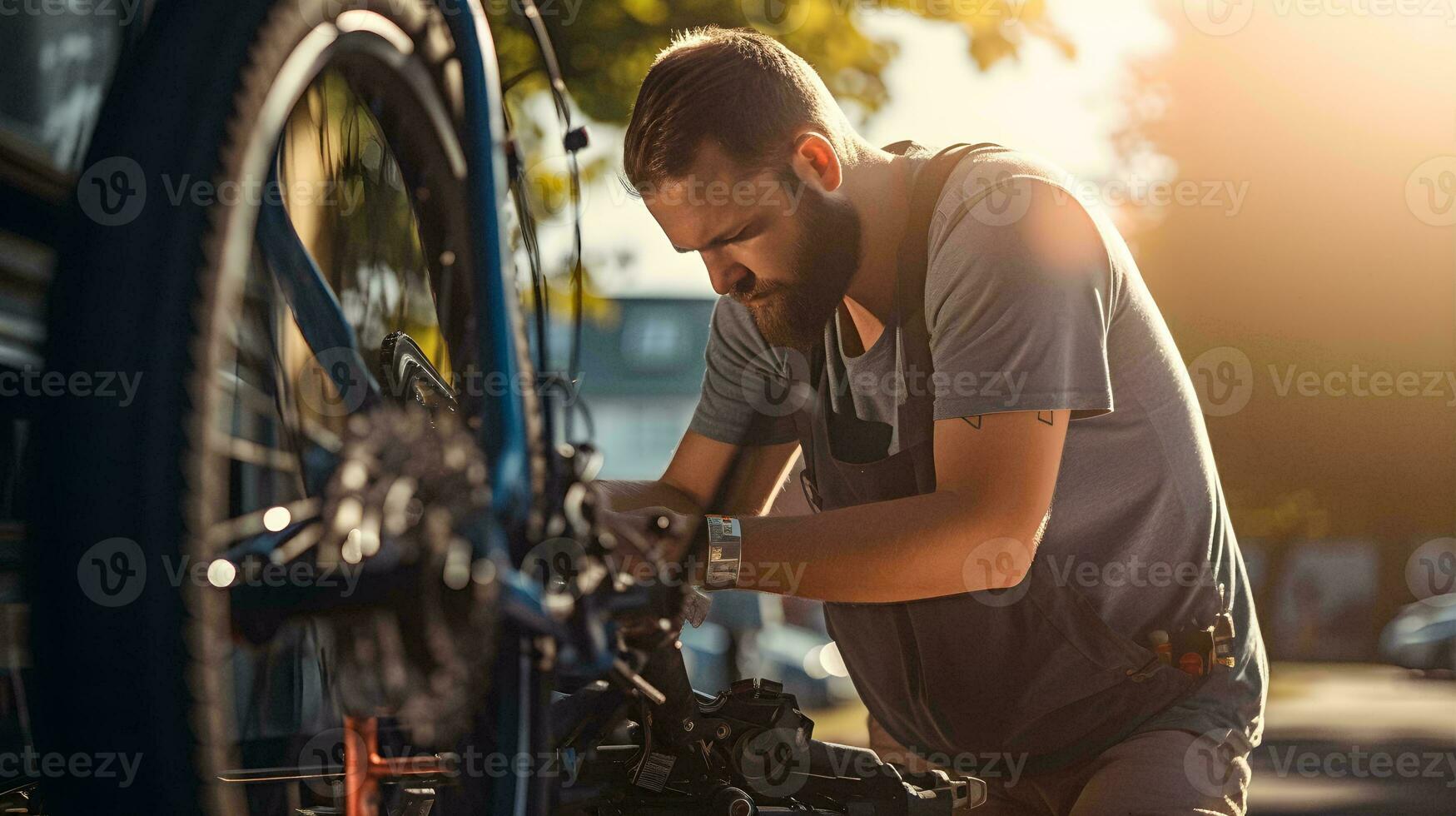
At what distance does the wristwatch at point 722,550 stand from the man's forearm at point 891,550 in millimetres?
15

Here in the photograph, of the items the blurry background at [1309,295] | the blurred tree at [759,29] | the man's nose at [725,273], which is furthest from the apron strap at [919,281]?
the blurry background at [1309,295]

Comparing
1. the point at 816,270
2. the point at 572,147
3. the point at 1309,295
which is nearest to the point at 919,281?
the point at 816,270

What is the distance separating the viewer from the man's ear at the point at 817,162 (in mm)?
2184

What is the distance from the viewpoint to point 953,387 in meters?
1.89

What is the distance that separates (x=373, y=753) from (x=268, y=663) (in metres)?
0.34

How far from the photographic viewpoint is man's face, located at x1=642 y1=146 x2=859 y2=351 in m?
2.12

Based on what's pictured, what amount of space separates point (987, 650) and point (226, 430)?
3.97ft

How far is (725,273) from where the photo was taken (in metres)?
2.21

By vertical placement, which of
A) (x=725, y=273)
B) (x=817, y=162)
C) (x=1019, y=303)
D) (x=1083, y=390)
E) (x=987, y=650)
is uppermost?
(x=817, y=162)

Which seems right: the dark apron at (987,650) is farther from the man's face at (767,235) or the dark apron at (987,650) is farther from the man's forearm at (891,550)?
the man's forearm at (891,550)

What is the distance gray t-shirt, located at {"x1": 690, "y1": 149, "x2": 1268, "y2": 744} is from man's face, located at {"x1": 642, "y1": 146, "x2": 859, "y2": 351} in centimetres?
12

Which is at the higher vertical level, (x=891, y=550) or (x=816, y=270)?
(x=816, y=270)

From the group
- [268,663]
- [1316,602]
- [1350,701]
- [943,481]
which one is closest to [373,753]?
[268,663]

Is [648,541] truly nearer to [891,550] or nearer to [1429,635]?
[891,550]
